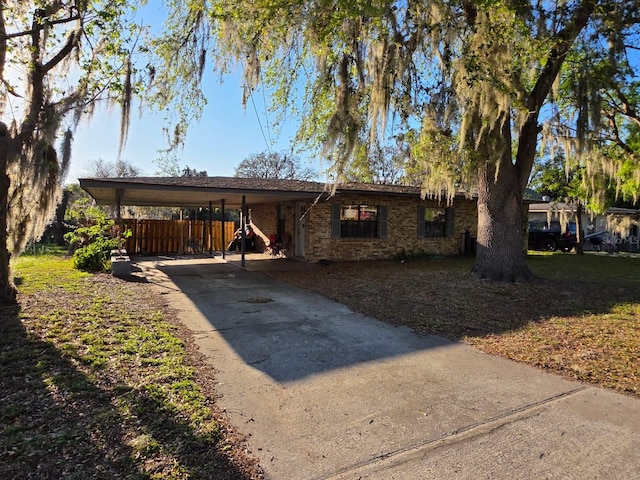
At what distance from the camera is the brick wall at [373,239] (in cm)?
1323

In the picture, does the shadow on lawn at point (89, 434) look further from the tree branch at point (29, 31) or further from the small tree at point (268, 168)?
the small tree at point (268, 168)

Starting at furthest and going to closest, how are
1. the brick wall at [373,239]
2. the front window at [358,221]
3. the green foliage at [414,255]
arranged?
1. the green foliage at [414,255]
2. the front window at [358,221]
3. the brick wall at [373,239]

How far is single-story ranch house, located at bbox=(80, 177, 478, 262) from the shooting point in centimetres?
1272

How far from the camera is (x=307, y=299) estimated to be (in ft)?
24.8

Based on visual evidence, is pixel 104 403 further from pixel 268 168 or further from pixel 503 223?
pixel 268 168

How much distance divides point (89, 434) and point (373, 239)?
12159 mm

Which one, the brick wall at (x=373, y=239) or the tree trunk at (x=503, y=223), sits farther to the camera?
the brick wall at (x=373, y=239)

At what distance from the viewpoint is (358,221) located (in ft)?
46.0

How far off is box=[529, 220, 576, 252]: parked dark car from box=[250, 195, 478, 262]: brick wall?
7.04m

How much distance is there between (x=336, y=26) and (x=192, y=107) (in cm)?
262

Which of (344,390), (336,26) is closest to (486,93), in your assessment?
(336,26)

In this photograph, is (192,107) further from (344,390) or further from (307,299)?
(344,390)

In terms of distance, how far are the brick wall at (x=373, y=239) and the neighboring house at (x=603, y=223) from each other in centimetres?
722

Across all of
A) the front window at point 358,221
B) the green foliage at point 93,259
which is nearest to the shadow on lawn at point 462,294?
the front window at point 358,221
